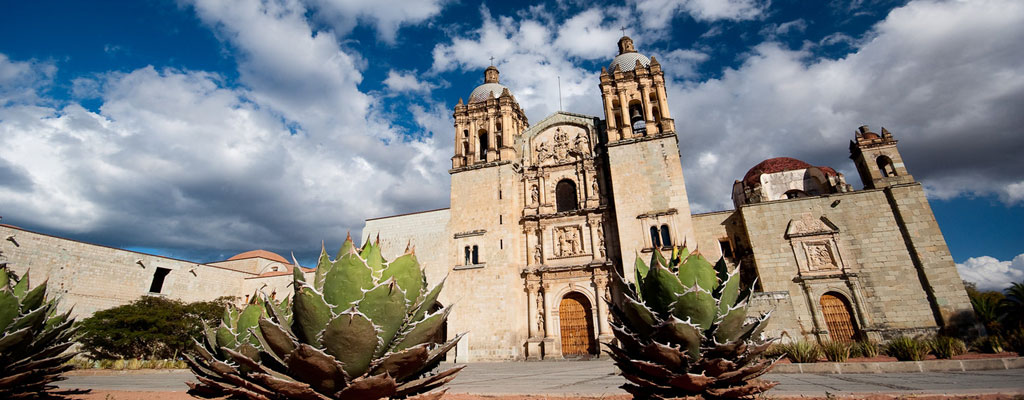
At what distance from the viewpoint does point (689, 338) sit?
7.25ft

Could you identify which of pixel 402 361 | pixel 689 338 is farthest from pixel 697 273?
pixel 402 361

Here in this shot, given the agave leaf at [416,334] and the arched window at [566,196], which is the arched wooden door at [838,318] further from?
the agave leaf at [416,334]

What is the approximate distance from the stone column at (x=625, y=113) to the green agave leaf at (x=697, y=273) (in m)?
17.1

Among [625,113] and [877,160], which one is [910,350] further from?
[625,113]

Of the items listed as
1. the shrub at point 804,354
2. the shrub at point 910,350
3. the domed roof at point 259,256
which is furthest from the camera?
the domed roof at point 259,256

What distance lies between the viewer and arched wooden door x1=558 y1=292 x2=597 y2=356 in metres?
16.8

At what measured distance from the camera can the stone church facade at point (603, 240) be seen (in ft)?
46.2

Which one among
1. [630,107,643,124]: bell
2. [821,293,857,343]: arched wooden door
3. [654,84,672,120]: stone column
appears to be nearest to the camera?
[821,293,857,343]: arched wooden door

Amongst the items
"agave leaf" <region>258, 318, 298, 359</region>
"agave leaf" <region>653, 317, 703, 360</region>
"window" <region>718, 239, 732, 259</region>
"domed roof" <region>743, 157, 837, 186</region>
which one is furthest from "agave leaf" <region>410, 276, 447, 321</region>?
"domed roof" <region>743, 157, 837, 186</region>

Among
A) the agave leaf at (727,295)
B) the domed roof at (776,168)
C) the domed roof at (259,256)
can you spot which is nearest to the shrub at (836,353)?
the agave leaf at (727,295)

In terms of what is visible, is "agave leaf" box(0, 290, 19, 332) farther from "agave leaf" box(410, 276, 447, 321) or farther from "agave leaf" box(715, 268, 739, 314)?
"agave leaf" box(715, 268, 739, 314)

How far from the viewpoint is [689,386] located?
2127mm

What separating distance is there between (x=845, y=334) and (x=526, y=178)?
13744 millimetres

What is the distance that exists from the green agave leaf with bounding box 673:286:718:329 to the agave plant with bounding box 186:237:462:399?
1347 mm
